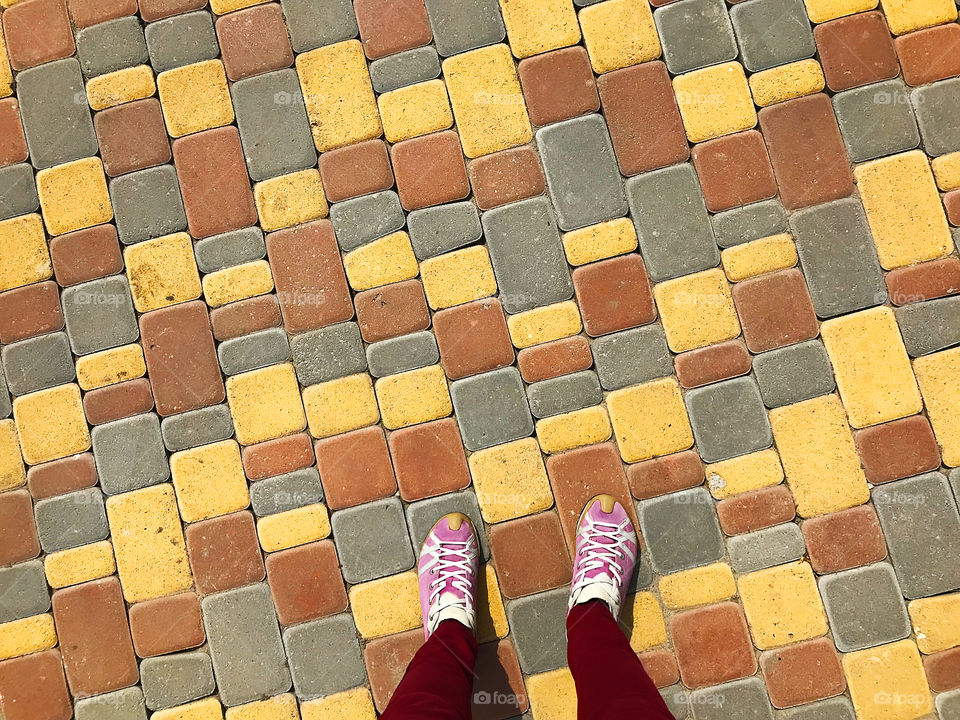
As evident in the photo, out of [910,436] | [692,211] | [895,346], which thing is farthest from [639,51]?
[910,436]

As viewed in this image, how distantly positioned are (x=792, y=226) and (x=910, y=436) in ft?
3.29

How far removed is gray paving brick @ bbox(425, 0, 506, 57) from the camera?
9.56ft

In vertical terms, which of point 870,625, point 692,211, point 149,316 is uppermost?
point 149,316

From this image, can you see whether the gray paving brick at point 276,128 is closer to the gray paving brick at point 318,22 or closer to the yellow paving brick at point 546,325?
the gray paving brick at point 318,22

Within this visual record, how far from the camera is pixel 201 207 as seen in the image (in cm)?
293

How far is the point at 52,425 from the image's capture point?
9.57ft

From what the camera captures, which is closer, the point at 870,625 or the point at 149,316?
the point at 870,625

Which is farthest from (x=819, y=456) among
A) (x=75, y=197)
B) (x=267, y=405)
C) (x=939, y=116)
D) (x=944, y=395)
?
(x=75, y=197)

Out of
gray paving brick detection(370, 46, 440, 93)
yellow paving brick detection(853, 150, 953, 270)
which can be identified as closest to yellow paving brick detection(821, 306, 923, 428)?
yellow paving brick detection(853, 150, 953, 270)

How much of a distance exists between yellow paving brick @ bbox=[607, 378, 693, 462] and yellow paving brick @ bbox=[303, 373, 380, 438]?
1.06 m

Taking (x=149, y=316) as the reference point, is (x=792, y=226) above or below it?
below

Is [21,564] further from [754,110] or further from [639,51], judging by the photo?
[754,110]

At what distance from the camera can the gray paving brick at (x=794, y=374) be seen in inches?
110

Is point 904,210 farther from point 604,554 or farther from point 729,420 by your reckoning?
Answer: point 604,554
